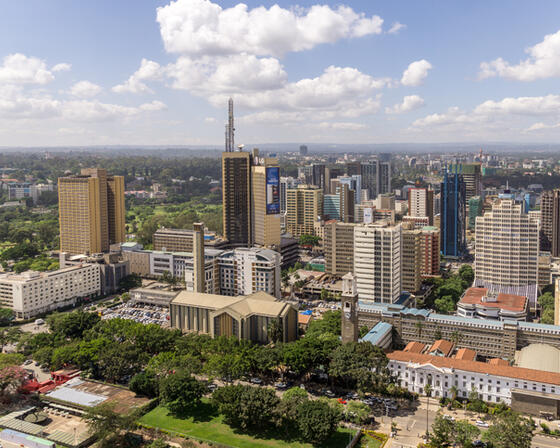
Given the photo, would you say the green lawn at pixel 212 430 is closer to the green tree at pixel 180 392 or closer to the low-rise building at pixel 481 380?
the green tree at pixel 180 392

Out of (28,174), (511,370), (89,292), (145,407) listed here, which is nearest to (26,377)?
(145,407)

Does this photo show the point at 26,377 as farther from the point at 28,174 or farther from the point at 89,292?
the point at 28,174

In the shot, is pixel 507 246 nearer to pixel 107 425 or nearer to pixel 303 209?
pixel 107 425

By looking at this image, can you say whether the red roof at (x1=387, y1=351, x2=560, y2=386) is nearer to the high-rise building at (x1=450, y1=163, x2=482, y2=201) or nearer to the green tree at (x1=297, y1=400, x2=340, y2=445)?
the green tree at (x1=297, y1=400, x2=340, y2=445)

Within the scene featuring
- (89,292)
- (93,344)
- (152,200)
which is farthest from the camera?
(152,200)

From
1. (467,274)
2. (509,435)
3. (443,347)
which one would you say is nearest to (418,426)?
(509,435)

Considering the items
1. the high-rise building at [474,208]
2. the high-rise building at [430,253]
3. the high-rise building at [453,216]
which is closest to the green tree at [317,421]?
the high-rise building at [430,253]
